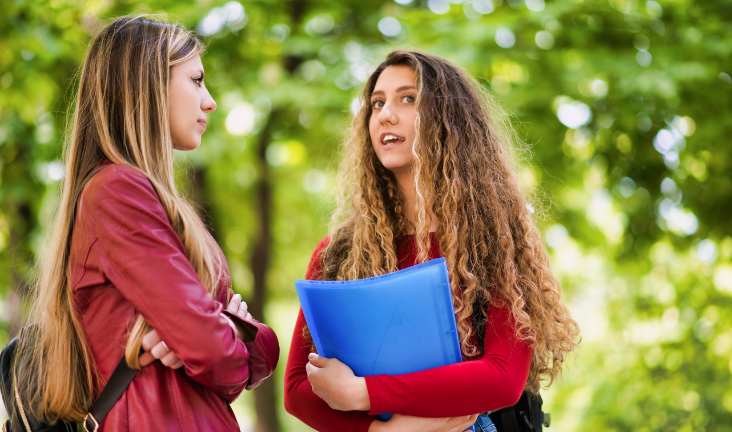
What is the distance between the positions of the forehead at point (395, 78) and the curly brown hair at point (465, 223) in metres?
0.03

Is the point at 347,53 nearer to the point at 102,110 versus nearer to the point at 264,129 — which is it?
the point at 264,129

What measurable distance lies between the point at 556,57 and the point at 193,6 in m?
2.97

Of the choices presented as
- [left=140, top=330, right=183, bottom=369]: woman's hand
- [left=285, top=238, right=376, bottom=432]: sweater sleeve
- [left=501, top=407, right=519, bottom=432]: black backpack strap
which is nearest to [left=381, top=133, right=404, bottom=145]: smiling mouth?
[left=285, top=238, right=376, bottom=432]: sweater sleeve

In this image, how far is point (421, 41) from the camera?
16.6 feet

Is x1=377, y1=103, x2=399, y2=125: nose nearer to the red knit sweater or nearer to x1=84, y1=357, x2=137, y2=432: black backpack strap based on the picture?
the red knit sweater

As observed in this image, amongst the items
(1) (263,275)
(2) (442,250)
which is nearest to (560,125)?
(2) (442,250)

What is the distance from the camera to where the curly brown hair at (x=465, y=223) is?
213 cm

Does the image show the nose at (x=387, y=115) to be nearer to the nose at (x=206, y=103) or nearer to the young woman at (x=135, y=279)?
the nose at (x=206, y=103)

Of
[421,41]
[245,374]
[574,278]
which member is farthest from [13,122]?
[574,278]

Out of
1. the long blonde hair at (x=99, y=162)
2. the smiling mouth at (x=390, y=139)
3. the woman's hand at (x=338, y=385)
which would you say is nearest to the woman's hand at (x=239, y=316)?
the long blonde hair at (x=99, y=162)

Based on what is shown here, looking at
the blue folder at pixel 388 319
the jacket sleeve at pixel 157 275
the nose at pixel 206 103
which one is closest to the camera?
the jacket sleeve at pixel 157 275

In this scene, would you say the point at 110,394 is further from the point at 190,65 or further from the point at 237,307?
the point at 190,65

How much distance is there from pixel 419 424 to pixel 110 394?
0.89 m

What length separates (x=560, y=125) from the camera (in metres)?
5.58
